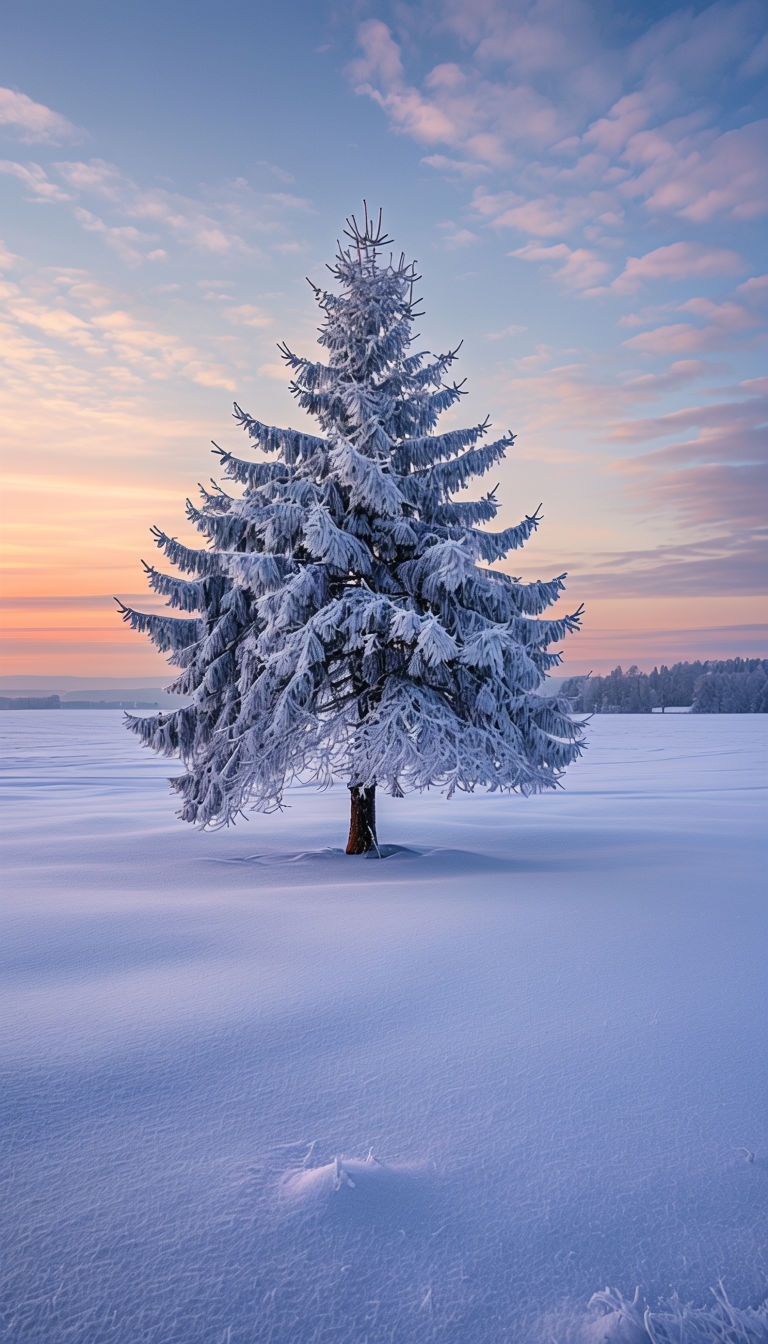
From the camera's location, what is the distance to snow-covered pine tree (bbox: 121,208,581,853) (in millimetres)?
9297

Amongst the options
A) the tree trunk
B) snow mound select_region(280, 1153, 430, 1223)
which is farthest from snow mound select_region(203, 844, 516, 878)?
snow mound select_region(280, 1153, 430, 1223)

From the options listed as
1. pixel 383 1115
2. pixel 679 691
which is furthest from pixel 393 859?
pixel 679 691

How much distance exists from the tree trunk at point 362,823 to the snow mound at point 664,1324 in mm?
8526

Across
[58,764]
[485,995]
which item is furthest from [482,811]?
[58,764]

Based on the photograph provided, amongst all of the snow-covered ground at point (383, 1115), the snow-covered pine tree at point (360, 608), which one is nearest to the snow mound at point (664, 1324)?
→ the snow-covered ground at point (383, 1115)

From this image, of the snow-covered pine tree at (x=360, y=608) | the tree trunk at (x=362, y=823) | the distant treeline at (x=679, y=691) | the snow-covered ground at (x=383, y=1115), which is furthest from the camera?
the distant treeline at (x=679, y=691)

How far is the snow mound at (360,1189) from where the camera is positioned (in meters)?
2.55

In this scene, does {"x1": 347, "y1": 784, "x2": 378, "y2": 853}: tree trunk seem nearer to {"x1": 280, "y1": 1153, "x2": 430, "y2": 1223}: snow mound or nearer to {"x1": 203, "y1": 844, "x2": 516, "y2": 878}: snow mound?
{"x1": 203, "y1": 844, "x2": 516, "y2": 878}: snow mound

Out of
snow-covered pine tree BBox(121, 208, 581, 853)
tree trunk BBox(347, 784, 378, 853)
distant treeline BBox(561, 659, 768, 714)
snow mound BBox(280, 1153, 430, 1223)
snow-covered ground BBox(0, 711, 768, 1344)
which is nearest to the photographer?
snow-covered ground BBox(0, 711, 768, 1344)

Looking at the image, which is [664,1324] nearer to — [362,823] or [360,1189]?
[360,1189]

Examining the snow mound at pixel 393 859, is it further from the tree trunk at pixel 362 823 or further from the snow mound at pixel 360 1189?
the snow mound at pixel 360 1189

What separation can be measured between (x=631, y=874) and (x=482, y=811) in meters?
7.89

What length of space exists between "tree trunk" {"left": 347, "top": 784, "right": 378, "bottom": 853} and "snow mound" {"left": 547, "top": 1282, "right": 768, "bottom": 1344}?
28.0 ft

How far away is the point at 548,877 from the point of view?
28.0 feet
